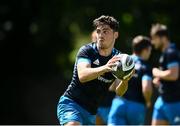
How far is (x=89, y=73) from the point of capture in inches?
353

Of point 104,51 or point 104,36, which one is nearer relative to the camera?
point 104,36

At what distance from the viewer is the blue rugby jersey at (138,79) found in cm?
1248

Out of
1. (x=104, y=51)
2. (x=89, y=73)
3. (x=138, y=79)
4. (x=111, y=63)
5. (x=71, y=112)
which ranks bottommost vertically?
(x=71, y=112)

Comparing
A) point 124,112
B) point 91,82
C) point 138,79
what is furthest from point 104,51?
point 124,112

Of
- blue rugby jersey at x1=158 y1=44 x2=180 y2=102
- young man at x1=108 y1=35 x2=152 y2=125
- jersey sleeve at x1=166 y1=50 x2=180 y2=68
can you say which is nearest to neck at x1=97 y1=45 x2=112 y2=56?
young man at x1=108 y1=35 x2=152 y2=125

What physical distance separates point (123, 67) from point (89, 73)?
1.30 ft

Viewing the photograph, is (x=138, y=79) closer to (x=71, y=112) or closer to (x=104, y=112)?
(x=104, y=112)

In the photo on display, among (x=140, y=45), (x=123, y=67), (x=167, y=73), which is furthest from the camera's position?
(x=140, y=45)

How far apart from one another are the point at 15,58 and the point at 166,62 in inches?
460

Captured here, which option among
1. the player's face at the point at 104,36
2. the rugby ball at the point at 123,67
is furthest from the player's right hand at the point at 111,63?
the player's face at the point at 104,36

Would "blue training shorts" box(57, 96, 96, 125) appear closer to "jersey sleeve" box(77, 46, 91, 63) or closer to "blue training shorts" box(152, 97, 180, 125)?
"jersey sleeve" box(77, 46, 91, 63)

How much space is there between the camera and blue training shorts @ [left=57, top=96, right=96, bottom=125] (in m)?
9.40

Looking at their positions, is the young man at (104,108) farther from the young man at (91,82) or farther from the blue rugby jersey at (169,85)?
the young man at (91,82)

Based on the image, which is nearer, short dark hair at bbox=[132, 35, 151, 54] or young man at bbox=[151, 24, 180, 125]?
short dark hair at bbox=[132, 35, 151, 54]
